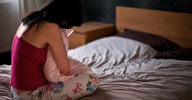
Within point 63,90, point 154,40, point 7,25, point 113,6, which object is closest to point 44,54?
point 63,90

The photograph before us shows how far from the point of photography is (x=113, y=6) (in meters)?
3.45

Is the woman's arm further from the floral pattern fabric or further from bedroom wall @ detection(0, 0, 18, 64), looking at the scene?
bedroom wall @ detection(0, 0, 18, 64)

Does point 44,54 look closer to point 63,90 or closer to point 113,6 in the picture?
point 63,90

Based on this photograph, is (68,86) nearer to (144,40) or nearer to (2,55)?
(144,40)

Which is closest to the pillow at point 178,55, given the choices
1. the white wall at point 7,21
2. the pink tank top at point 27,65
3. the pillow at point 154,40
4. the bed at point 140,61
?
the bed at point 140,61

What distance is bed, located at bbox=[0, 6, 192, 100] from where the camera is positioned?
1683 mm

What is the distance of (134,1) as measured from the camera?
3160 millimetres

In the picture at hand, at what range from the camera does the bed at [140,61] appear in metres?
1.68

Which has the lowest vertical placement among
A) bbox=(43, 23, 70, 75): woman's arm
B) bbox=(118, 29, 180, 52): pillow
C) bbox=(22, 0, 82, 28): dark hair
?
bbox=(118, 29, 180, 52): pillow

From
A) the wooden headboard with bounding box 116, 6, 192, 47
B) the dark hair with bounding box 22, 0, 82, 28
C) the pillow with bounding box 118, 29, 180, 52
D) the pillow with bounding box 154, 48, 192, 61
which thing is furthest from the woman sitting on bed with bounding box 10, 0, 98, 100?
the wooden headboard with bounding box 116, 6, 192, 47

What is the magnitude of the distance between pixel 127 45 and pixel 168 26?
540mm

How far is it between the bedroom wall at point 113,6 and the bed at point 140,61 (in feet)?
0.27

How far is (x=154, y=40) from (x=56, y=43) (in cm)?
151

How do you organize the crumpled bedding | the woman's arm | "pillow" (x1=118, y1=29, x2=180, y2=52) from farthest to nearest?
"pillow" (x1=118, y1=29, x2=180, y2=52) → the crumpled bedding → the woman's arm
